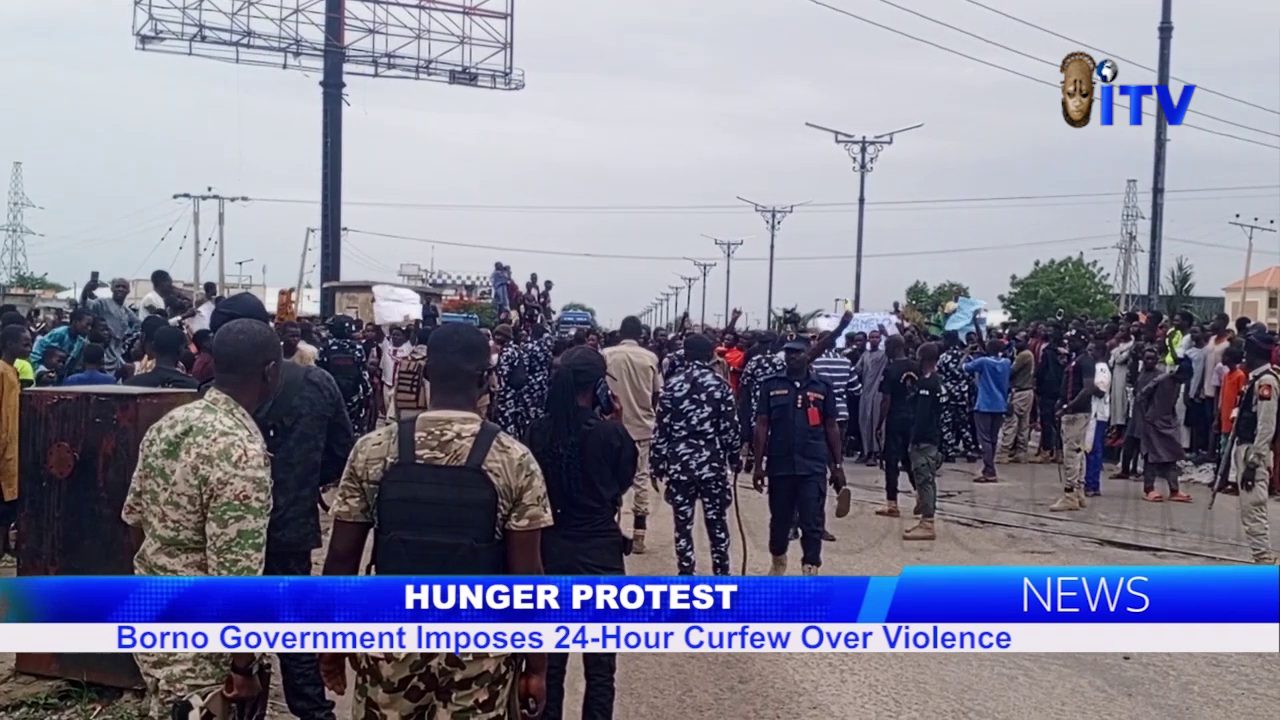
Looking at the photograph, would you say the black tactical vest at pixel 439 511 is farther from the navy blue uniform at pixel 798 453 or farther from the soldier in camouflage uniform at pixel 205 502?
the navy blue uniform at pixel 798 453

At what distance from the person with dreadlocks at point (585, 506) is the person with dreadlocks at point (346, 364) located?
7.70 meters

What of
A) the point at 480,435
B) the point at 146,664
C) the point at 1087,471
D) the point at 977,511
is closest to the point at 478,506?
the point at 480,435

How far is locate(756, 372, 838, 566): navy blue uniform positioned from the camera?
8.56 metres

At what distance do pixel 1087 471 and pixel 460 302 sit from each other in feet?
117

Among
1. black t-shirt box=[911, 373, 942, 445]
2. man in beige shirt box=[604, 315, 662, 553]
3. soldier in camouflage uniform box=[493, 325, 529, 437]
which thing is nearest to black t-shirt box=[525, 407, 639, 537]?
man in beige shirt box=[604, 315, 662, 553]

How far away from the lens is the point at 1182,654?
7262 mm

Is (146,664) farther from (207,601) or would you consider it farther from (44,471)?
(44,471)

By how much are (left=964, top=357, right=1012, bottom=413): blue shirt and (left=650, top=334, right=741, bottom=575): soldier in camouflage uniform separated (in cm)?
880

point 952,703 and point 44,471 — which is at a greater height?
point 44,471

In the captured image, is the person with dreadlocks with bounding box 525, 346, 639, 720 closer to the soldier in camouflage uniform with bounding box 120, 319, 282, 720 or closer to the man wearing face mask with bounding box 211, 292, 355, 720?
the man wearing face mask with bounding box 211, 292, 355, 720

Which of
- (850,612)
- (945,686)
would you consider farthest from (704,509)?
(850,612)

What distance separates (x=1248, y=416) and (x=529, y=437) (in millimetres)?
6374

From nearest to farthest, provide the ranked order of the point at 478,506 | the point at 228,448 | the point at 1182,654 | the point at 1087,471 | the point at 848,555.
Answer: the point at 478,506 → the point at 228,448 → the point at 1182,654 → the point at 848,555 → the point at 1087,471

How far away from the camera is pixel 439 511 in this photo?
11.8 feet
